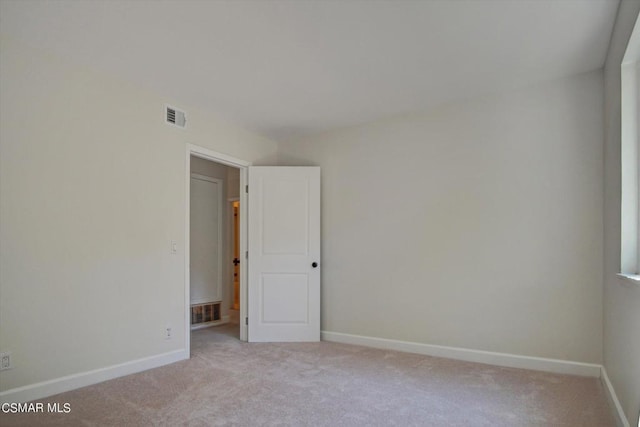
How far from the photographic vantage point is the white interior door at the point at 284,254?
4.75 meters

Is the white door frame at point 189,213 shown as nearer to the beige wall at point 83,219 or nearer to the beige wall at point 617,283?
the beige wall at point 83,219

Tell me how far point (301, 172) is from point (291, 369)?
2.33 metres

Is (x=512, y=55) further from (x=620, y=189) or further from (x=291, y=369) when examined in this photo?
(x=291, y=369)

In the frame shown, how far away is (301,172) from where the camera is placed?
16.1ft

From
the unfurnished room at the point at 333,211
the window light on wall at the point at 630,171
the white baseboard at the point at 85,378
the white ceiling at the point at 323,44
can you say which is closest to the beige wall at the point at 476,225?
the unfurnished room at the point at 333,211

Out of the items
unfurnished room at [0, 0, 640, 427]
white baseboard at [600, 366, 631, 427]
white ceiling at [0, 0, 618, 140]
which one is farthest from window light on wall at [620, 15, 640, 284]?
white baseboard at [600, 366, 631, 427]

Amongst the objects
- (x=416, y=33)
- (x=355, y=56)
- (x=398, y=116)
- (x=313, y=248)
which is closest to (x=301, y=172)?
(x=313, y=248)

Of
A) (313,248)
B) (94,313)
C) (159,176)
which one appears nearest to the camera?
(94,313)

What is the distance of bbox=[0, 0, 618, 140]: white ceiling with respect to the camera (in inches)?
96.3

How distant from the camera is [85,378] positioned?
10.2 ft

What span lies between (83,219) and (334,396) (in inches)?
95.0

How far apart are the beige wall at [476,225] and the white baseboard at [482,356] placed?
6 cm

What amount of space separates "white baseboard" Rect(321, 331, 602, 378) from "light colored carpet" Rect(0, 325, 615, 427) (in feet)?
0.31

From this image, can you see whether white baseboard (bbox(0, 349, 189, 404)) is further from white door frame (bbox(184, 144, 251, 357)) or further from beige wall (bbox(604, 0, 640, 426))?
beige wall (bbox(604, 0, 640, 426))
